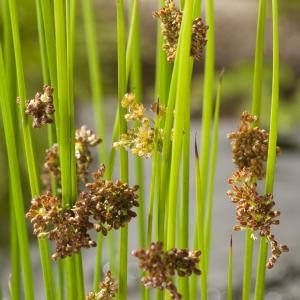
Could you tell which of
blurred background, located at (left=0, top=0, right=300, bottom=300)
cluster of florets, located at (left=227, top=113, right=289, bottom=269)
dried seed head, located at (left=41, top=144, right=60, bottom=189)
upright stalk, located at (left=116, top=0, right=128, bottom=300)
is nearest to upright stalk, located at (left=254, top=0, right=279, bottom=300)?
cluster of florets, located at (left=227, top=113, right=289, bottom=269)

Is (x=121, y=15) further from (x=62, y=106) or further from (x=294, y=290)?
(x=294, y=290)

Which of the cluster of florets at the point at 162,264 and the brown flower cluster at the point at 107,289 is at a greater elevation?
the cluster of florets at the point at 162,264

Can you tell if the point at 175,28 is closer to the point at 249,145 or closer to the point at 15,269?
the point at 249,145

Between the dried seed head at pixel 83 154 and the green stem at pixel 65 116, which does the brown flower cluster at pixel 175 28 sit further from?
the dried seed head at pixel 83 154

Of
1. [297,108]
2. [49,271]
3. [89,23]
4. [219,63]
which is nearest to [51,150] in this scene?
[49,271]

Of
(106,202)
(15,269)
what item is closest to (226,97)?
(15,269)

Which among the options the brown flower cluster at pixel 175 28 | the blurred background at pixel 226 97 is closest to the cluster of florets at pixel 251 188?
the brown flower cluster at pixel 175 28
